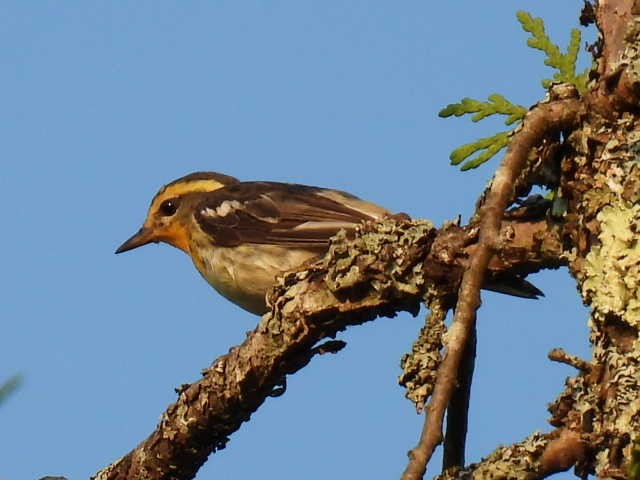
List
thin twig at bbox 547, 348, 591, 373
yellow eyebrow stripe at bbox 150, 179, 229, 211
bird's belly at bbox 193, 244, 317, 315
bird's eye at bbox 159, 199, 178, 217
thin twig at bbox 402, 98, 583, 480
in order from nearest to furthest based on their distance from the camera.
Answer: thin twig at bbox 402, 98, 583, 480
thin twig at bbox 547, 348, 591, 373
bird's belly at bbox 193, 244, 317, 315
bird's eye at bbox 159, 199, 178, 217
yellow eyebrow stripe at bbox 150, 179, 229, 211

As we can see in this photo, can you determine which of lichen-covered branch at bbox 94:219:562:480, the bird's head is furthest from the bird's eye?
lichen-covered branch at bbox 94:219:562:480

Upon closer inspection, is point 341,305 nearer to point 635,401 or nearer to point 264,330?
point 264,330

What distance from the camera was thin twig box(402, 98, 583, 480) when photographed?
2570 millimetres

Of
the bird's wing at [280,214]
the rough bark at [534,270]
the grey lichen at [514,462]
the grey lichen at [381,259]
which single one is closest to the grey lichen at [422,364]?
the rough bark at [534,270]

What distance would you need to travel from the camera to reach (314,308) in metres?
4.48

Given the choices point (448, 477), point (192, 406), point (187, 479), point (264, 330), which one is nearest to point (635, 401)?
point (448, 477)

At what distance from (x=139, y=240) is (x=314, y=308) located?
5229 mm

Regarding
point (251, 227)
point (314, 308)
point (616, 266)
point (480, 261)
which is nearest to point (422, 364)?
point (480, 261)

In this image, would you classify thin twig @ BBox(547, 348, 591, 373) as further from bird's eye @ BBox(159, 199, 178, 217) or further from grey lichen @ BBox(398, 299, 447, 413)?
bird's eye @ BBox(159, 199, 178, 217)

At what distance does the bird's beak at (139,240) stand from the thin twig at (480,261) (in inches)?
243

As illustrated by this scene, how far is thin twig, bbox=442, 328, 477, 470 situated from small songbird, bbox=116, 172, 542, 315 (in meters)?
2.96

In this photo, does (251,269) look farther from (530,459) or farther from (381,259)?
(530,459)

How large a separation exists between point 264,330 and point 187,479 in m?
0.99

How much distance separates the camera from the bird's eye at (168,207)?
9359 millimetres
